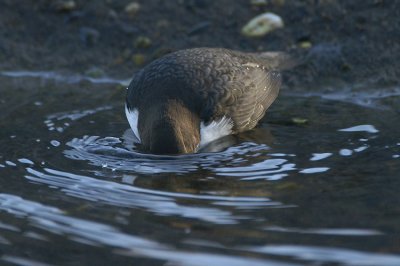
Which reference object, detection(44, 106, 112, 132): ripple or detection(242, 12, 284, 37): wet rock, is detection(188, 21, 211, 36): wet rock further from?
detection(44, 106, 112, 132): ripple

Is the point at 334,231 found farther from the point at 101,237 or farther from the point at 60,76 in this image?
the point at 60,76

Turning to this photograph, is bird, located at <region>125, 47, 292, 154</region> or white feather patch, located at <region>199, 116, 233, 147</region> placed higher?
bird, located at <region>125, 47, 292, 154</region>

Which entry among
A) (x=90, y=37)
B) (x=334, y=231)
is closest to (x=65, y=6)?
(x=90, y=37)

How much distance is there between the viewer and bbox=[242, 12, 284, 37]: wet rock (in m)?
8.55

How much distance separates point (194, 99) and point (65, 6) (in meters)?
3.09

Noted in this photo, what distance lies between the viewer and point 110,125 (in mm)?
6883

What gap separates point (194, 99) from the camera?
21.4ft

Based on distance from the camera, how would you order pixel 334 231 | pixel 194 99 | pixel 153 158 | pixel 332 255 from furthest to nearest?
pixel 194 99 → pixel 153 158 → pixel 334 231 → pixel 332 255

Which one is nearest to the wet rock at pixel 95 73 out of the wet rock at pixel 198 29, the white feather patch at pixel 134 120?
the wet rock at pixel 198 29

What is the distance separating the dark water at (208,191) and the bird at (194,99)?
0.13 meters

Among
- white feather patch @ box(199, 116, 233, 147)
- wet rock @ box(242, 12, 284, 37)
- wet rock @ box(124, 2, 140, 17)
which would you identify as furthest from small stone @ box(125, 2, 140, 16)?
white feather patch @ box(199, 116, 233, 147)

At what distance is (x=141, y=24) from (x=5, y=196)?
4000 mm

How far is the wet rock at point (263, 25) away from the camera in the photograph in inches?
337

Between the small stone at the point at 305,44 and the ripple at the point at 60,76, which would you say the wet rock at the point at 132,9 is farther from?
the small stone at the point at 305,44
